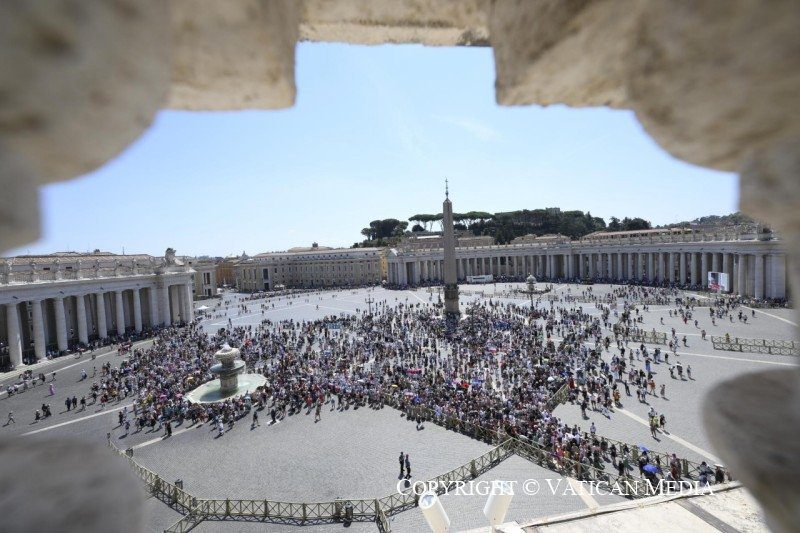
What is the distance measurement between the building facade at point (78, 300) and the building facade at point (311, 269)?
33.5 meters

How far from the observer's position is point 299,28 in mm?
1922

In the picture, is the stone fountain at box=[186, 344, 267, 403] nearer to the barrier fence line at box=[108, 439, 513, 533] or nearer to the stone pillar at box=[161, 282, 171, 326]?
the barrier fence line at box=[108, 439, 513, 533]

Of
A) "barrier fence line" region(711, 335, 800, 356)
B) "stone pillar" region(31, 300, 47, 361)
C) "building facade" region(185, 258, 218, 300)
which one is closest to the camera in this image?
"barrier fence line" region(711, 335, 800, 356)

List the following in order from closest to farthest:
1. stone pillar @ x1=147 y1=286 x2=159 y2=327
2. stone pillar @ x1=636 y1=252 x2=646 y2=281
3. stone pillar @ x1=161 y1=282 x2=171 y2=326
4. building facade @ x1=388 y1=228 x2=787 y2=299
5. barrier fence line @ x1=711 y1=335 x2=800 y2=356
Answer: barrier fence line @ x1=711 y1=335 x2=800 y2=356, building facade @ x1=388 y1=228 x2=787 y2=299, stone pillar @ x1=147 y1=286 x2=159 y2=327, stone pillar @ x1=161 y1=282 x2=171 y2=326, stone pillar @ x1=636 y1=252 x2=646 y2=281

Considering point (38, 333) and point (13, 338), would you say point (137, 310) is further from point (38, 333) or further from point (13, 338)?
point (13, 338)

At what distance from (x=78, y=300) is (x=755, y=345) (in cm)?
4555

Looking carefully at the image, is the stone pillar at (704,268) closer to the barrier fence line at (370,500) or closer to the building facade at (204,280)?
the barrier fence line at (370,500)

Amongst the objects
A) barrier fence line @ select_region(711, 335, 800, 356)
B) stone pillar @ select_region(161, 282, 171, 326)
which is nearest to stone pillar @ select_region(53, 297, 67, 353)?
stone pillar @ select_region(161, 282, 171, 326)

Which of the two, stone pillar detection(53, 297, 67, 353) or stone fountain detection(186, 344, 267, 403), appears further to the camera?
stone pillar detection(53, 297, 67, 353)

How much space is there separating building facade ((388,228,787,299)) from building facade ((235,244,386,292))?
31.0 feet

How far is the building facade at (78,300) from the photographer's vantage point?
27922 mm

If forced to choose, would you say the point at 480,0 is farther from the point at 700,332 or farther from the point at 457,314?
the point at 457,314

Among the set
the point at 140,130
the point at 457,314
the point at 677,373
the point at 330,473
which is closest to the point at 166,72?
the point at 140,130

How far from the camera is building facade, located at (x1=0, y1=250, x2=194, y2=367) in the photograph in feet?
91.6
